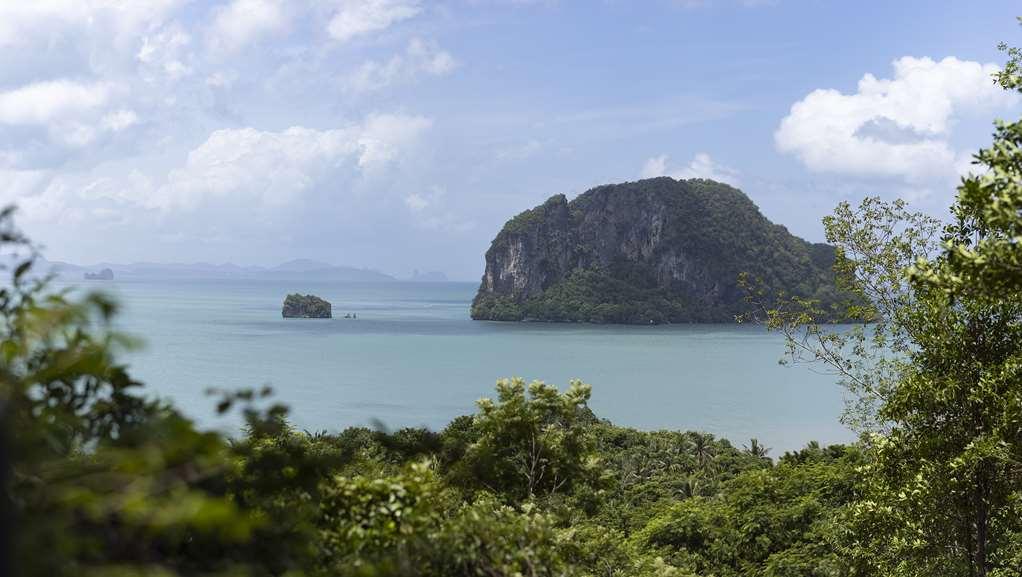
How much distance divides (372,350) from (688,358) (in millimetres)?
31567

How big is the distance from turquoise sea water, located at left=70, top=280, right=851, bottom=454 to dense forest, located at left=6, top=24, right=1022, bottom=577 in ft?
98.5

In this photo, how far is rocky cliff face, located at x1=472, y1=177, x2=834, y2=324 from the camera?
12175cm

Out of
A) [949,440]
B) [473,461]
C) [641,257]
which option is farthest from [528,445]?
[641,257]

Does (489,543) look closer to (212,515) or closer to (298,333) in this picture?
(212,515)

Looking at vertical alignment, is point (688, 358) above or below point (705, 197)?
below

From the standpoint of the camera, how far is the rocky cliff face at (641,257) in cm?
12175

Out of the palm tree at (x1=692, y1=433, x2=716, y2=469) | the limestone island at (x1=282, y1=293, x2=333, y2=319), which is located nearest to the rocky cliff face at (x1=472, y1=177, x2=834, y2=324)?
the limestone island at (x1=282, y1=293, x2=333, y2=319)

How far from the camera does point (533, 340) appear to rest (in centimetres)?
9562

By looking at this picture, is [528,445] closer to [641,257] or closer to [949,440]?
[949,440]

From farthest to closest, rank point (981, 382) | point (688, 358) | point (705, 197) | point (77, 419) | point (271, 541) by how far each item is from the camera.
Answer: point (705, 197)
point (688, 358)
point (981, 382)
point (271, 541)
point (77, 419)

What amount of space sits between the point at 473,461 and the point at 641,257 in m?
127

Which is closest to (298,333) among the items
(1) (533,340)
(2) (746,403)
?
(1) (533,340)

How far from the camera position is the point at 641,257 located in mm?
131625

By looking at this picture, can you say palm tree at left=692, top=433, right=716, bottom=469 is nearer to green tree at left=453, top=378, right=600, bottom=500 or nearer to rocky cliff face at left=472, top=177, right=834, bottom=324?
green tree at left=453, top=378, right=600, bottom=500
